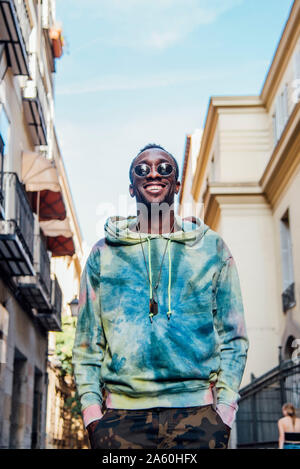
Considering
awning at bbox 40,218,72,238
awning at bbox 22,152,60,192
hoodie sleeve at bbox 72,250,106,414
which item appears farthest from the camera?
awning at bbox 40,218,72,238

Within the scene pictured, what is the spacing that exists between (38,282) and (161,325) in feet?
48.5

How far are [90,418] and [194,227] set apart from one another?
2.80ft

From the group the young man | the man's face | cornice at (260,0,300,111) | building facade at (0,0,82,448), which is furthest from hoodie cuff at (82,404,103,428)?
cornice at (260,0,300,111)

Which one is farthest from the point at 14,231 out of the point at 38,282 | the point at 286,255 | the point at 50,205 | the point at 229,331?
the point at 286,255

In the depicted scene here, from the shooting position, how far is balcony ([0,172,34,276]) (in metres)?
13.2

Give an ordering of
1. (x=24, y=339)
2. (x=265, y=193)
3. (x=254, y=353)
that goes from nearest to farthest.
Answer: (x=24, y=339) → (x=254, y=353) → (x=265, y=193)

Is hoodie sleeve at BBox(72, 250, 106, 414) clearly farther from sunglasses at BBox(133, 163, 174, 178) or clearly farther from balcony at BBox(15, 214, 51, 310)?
balcony at BBox(15, 214, 51, 310)

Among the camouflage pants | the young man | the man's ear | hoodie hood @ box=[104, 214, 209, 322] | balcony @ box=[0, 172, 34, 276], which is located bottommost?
the camouflage pants

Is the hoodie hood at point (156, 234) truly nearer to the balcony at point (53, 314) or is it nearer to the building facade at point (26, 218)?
the building facade at point (26, 218)

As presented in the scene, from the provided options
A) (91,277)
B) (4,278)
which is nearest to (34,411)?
(4,278)

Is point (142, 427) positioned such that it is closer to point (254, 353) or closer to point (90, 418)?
point (90, 418)

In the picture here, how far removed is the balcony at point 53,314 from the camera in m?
19.9

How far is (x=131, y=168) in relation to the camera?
2.96 meters

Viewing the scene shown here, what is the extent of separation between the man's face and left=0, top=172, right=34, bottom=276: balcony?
10111mm
